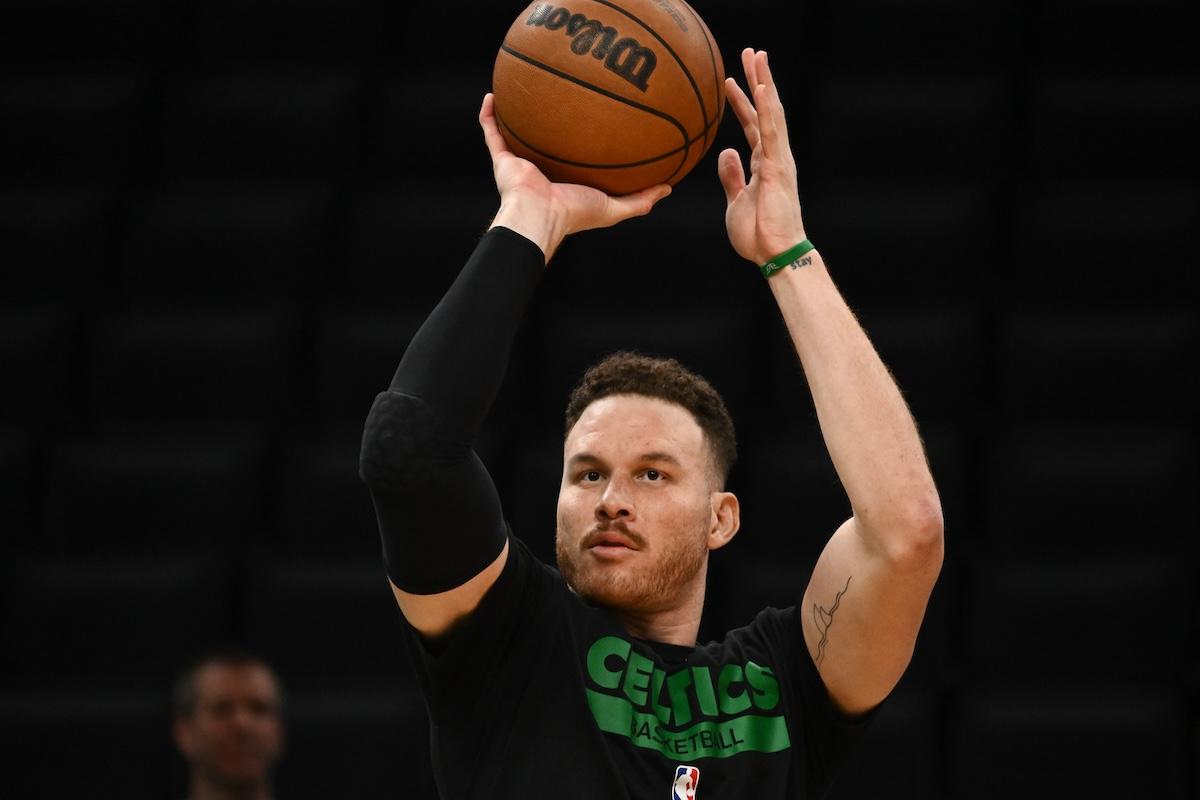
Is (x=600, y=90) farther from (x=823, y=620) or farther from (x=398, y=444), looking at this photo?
(x=823, y=620)

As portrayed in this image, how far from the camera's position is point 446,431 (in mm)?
1491

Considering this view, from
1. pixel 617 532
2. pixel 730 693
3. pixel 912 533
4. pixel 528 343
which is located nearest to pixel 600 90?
pixel 617 532

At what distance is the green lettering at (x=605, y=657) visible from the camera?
5.75ft

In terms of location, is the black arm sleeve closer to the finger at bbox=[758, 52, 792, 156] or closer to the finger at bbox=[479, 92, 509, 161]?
the finger at bbox=[479, 92, 509, 161]

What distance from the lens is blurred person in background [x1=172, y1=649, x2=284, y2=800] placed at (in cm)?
328

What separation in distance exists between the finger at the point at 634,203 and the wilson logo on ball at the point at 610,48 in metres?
0.13

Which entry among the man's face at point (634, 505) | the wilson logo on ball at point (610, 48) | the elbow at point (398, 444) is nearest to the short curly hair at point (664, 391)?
the man's face at point (634, 505)

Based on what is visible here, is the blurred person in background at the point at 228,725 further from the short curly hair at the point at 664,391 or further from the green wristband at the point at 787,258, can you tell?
the green wristband at the point at 787,258

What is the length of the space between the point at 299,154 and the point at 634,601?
10.9 feet

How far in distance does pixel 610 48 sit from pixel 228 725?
208 cm

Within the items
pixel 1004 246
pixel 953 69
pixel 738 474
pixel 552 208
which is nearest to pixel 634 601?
pixel 552 208

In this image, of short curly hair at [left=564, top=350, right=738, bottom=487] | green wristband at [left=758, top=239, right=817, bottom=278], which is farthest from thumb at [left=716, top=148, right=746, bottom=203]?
short curly hair at [left=564, top=350, right=738, bottom=487]

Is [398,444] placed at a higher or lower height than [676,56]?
lower

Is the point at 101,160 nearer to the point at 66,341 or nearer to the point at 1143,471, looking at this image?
the point at 66,341
